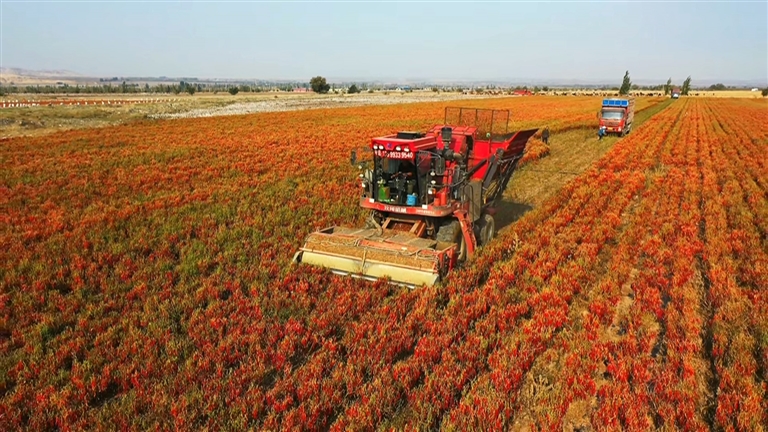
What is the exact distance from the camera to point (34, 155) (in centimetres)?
2069

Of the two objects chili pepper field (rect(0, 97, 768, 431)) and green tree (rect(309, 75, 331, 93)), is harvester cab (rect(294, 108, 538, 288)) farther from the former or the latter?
green tree (rect(309, 75, 331, 93))

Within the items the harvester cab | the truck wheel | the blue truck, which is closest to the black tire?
the harvester cab

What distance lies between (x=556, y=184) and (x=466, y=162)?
767cm

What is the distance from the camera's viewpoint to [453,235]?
897cm

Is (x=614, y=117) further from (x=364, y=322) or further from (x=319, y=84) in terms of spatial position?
(x=319, y=84)

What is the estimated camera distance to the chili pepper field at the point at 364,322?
191 inches

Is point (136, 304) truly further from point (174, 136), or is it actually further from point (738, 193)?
point (174, 136)

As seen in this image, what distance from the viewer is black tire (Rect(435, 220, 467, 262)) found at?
8.92m

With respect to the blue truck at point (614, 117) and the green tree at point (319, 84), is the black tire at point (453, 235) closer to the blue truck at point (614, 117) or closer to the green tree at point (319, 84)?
the blue truck at point (614, 117)

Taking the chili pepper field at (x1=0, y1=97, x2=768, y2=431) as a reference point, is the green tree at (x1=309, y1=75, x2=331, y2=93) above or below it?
above

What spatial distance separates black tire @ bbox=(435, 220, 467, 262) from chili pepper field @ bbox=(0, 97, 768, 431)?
0.49m

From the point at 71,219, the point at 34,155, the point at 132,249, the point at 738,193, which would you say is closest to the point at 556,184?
the point at 738,193

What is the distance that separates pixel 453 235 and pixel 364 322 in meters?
3.07

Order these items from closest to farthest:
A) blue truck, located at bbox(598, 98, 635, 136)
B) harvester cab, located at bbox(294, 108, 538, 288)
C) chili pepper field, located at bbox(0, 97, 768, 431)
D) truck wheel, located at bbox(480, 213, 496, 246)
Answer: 1. chili pepper field, located at bbox(0, 97, 768, 431)
2. harvester cab, located at bbox(294, 108, 538, 288)
3. truck wheel, located at bbox(480, 213, 496, 246)
4. blue truck, located at bbox(598, 98, 635, 136)
